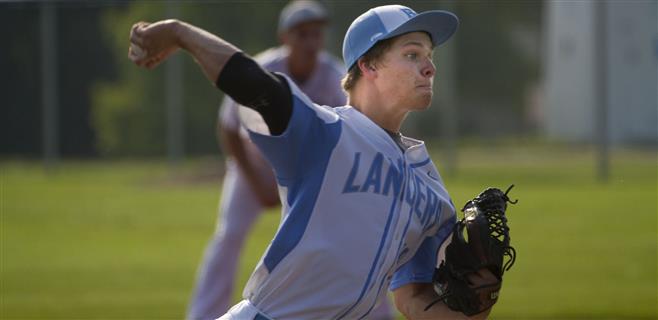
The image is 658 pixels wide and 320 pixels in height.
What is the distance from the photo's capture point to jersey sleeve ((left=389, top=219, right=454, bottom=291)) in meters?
4.07

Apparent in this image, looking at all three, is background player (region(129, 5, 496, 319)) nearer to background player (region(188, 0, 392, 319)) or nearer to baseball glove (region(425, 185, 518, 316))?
baseball glove (region(425, 185, 518, 316))

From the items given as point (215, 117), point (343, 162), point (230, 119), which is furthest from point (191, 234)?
point (343, 162)

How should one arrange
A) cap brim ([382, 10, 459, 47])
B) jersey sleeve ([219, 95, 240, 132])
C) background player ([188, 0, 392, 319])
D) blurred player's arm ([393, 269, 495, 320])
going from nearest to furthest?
cap brim ([382, 10, 459, 47]) → blurred player's arm ([393, 269, 495, 320]) → background player ([188, 0, 392, 319]) → jersey sleeve ([219, 95, 240, 132])

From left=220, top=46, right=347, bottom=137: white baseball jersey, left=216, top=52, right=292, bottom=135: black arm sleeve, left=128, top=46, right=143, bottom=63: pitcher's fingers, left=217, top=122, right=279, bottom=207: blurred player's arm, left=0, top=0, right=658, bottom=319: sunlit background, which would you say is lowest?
left=0, top=0, right=658, bottom=319: sunlit background

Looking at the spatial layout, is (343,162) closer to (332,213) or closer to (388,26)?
(332,213)

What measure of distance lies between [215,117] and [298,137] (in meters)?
18.2

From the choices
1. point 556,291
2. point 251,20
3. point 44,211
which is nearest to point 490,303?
point 556,291

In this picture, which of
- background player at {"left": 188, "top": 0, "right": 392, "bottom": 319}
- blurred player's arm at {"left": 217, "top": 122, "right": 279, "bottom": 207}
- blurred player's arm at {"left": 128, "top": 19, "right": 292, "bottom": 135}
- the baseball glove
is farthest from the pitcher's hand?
blurred player's arm at {"left": 217, "top": 122, "right": 279, "bottom": 207}

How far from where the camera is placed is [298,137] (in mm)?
3500

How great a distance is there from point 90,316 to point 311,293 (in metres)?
5.01

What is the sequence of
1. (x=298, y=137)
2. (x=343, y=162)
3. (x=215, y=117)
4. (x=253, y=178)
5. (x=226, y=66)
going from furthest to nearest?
(x=215, y=117)
(x=253, y=178)
(x=343, y=162)
(x=298, y=137)
(x=226, y=66)

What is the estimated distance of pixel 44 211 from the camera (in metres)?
16.7

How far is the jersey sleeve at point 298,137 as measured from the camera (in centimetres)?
349

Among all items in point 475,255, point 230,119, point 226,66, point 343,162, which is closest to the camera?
point 226,66
